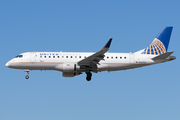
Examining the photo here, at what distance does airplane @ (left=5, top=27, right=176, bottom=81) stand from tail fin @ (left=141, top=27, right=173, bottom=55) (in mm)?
1489

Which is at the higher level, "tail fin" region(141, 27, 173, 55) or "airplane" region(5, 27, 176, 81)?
"tail fin" region(141, 27, 173, 55)

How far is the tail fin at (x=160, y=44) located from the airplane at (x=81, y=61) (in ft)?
4.89

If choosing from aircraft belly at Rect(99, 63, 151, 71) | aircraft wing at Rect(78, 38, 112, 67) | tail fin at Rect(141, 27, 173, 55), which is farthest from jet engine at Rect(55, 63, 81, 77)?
tail fin at Rect(141, 27, 173, 55)

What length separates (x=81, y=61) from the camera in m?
45.9

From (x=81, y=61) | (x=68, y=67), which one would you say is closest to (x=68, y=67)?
(x=68, y=67)

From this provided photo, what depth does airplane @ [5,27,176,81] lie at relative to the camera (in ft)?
151

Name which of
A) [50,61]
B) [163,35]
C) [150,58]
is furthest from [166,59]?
[50,61]

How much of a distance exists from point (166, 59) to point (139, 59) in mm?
3871

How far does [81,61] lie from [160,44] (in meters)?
13.5

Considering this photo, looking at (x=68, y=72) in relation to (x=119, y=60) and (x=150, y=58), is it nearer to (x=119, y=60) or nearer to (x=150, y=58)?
(x=119, y=60)

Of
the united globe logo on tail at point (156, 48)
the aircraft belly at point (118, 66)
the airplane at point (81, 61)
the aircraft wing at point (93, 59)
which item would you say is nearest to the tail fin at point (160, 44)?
the united globe logo on tail at point (156, 48)

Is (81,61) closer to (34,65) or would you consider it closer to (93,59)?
(93,59)

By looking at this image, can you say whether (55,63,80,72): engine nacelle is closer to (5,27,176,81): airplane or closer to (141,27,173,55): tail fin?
(5,27,176,81): airplane

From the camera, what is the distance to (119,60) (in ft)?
156
